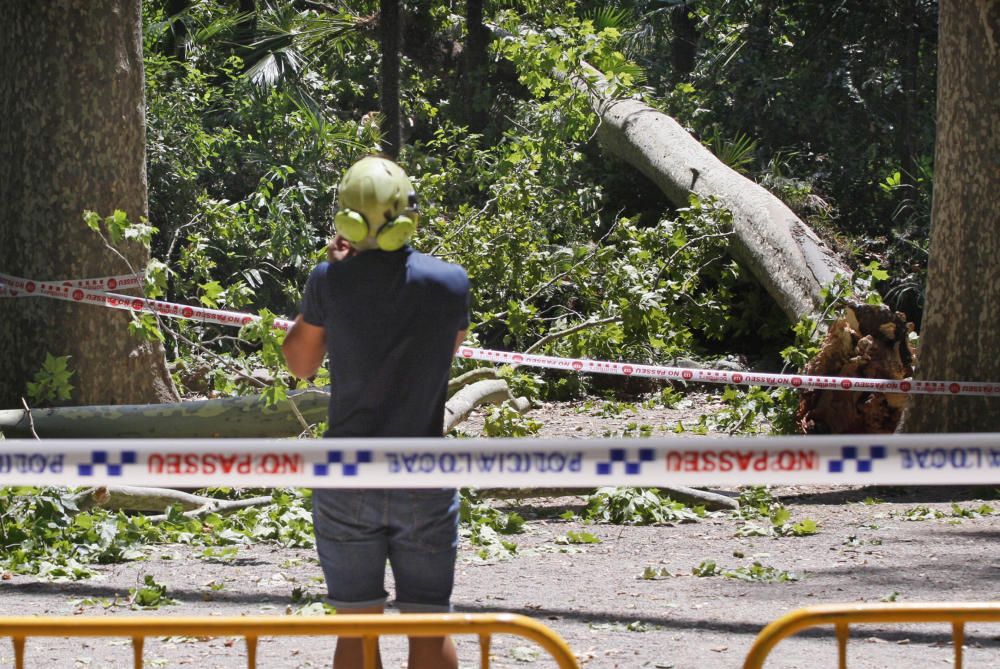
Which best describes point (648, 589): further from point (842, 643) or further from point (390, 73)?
point (390, 73)

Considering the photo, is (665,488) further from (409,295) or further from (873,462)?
(409,295)

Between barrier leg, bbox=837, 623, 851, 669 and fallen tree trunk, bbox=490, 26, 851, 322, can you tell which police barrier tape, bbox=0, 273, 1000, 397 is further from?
barrier leg, bbox=837, 623, 851, 669

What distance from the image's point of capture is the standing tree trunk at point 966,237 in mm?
7547

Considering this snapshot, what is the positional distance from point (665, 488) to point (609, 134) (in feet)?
26.2

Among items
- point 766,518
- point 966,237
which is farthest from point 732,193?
point 766,518

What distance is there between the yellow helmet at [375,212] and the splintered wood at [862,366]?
587 cm

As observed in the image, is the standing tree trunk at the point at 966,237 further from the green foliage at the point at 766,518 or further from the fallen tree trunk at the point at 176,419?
the fallen tree trunk at the point at 176,419

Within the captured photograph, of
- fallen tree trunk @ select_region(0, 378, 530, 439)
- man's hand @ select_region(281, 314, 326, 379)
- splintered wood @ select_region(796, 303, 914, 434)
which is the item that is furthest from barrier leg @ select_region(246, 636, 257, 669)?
splintered wood @ select_region(796, 303, 914, 434)

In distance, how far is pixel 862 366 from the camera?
8.48m

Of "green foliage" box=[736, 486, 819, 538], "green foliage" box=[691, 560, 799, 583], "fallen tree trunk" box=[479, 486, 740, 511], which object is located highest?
"fallen tree trunk" box=[479, 486, 740, 511]

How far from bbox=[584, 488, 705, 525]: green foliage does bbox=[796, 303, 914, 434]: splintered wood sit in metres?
1.93

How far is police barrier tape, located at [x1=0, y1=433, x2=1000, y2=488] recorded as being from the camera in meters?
3.43

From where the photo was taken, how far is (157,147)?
47.2 ft

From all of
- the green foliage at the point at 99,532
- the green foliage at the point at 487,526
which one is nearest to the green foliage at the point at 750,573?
the green foliage at the point at 487,526
